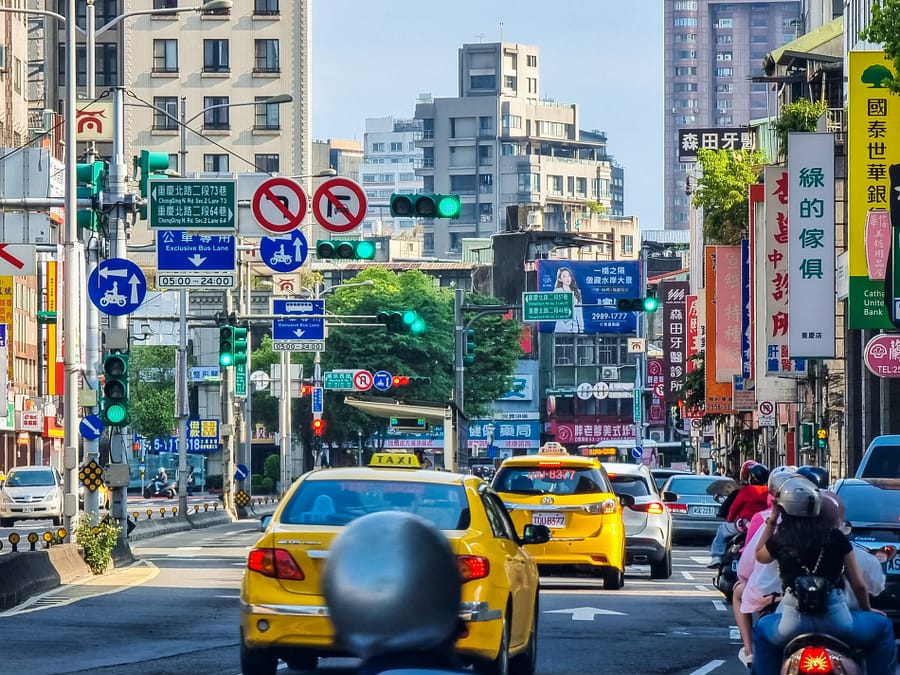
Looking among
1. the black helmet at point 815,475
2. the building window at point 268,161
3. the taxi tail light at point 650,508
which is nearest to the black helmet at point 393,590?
the black helmet at point 815,475

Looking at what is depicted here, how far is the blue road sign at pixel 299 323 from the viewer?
178 ft

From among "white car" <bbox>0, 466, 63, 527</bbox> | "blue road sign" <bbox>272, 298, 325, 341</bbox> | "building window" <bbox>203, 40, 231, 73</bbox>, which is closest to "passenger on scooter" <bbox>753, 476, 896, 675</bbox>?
"blue road sign" <bbox>272, 298, 325, 341</bbox>

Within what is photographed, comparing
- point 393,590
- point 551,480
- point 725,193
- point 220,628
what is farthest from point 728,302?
point 393,590

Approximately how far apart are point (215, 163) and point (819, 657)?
9674 cm

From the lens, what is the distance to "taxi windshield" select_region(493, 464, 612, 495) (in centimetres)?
2480

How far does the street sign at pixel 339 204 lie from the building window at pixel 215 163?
71.9m

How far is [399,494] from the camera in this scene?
14281 millimetres

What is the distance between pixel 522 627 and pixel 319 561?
1.88 meters

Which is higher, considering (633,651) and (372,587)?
(372,587)

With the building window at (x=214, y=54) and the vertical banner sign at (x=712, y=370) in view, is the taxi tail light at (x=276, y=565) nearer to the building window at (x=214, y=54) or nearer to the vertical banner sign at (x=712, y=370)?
the vertical banner sign at (x=712, y=370)

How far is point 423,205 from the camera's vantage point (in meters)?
27.9

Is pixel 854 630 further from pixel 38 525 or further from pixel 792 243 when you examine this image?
pixel 38 525

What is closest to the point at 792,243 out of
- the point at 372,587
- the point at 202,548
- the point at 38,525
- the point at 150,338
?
the point at 202,548

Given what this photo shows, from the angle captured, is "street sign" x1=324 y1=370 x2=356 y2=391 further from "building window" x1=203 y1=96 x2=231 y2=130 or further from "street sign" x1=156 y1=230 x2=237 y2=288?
"street sign" x1=156 y1=230 x2=237 y2=288
